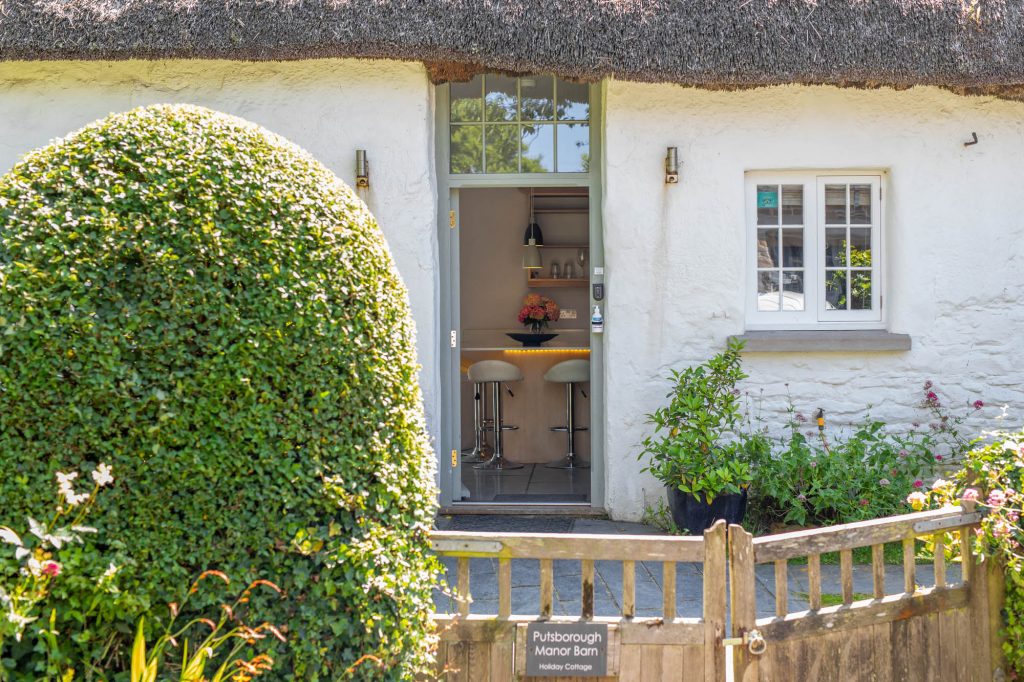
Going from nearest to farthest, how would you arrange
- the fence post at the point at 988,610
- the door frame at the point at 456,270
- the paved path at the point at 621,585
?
the fence post at the point at 988,610, the paved path at the point at 621,585, the door frame at the point at 456,270

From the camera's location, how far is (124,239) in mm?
Answer: 2664

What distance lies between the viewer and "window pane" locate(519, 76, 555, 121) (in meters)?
6.68

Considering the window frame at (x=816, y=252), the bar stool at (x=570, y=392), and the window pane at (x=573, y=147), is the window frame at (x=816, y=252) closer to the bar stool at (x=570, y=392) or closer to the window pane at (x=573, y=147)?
the window pane at (x=573, y=147)

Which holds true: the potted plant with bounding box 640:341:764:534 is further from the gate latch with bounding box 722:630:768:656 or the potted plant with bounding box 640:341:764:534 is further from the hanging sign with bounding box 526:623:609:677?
the hanging sign with bounding box 526:623:609:677

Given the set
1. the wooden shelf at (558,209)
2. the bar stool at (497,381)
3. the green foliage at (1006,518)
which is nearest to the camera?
the green foliage at (1006,518)

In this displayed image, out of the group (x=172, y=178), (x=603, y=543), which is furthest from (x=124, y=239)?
(x=603, y=543)

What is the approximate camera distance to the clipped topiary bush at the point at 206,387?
2.58 metres

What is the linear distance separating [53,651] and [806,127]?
5411mm

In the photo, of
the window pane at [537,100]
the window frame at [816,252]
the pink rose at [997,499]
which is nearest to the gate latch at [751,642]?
the pink rose at [997,499]

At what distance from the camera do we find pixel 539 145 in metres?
6.67

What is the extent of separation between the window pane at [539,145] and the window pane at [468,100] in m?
0.36

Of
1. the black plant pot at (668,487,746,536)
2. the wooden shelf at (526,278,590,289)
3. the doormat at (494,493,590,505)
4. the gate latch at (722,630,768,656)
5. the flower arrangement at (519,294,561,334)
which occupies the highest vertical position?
the wooden shelf at (526,278,590,289)

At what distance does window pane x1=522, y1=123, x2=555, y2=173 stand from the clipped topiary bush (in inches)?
152

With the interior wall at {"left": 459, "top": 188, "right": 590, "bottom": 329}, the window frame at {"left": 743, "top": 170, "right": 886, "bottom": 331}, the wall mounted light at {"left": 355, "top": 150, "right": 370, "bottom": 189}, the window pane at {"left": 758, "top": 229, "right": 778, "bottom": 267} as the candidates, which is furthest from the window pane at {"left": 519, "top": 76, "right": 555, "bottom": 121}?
the interior wall at {"left": 459, "top": 188, "right": 590, "bottom": 329}
